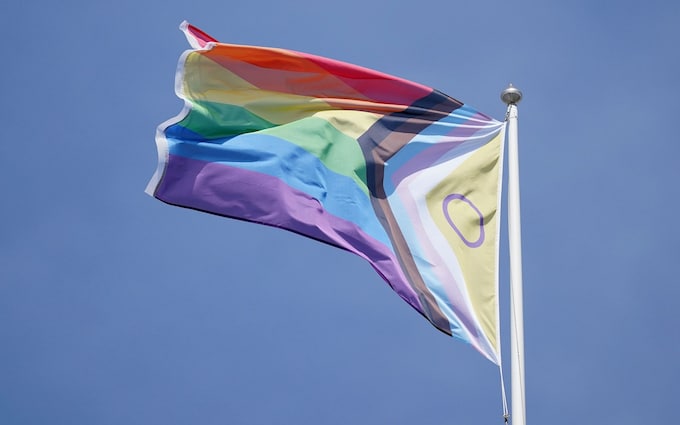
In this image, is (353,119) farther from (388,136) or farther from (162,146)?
(162,146)

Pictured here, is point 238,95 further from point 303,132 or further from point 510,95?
point 510,95

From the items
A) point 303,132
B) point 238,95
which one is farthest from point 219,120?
point 303,132

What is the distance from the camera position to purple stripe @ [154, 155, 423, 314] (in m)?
15.0

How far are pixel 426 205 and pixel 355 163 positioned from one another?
3.82 ft

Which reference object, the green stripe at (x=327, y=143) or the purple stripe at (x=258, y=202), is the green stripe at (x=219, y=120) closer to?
the green stripe at (x=327, y=143)

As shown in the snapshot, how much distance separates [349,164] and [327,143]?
1.44ft

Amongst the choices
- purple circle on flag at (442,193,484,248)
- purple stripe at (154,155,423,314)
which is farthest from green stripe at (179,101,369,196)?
purple circle on flag at (442,193,484,248)

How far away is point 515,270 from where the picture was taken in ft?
45.4

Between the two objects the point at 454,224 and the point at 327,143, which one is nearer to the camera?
the point at 454,224

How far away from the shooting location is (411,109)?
16594 millimetres

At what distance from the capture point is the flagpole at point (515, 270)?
1266 cm

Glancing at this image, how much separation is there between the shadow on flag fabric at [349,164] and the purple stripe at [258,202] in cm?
1

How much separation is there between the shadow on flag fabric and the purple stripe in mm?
15

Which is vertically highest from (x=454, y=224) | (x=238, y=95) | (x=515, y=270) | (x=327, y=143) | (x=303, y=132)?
(x=238, y=95)
